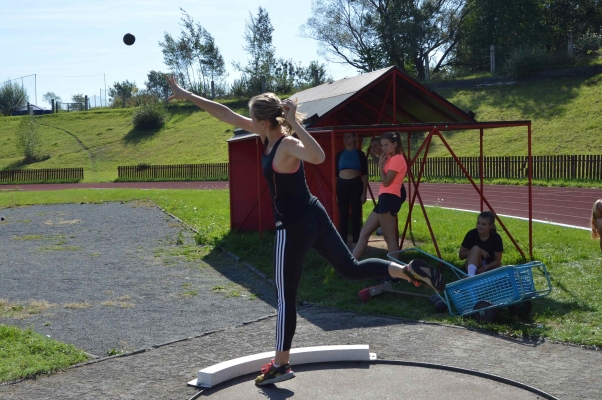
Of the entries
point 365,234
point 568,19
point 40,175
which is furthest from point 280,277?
point 568,19

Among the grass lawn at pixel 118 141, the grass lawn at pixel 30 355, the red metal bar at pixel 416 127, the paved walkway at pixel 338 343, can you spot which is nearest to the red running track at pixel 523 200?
the red metal bar at pixel 416 127

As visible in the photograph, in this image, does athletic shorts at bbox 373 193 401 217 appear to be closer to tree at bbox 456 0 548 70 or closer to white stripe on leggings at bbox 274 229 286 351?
white stripe on leggings at bbox 274 229 286 351

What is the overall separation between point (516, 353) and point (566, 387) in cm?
86

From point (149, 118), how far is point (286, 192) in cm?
5521

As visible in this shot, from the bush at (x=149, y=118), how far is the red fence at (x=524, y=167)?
99.9 feet

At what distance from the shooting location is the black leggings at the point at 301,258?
4594 millimetres

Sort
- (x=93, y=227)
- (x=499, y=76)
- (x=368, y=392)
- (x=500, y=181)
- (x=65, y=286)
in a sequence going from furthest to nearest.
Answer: (x=499, y=76) → (x=500, y=181) → (x=93, y=227) → (x=65, y=286) → (x=368, y=392)

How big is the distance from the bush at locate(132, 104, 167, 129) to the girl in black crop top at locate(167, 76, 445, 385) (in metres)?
54.5

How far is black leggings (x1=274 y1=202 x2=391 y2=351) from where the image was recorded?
4594 mm

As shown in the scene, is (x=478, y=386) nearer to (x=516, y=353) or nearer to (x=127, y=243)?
(x=516, y=353)

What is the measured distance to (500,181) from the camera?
85.9 feet

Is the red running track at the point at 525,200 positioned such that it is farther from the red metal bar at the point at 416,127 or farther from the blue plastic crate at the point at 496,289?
the blue plastic crate at the point at 496,289

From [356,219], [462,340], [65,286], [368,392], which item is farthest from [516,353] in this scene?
[65,286]

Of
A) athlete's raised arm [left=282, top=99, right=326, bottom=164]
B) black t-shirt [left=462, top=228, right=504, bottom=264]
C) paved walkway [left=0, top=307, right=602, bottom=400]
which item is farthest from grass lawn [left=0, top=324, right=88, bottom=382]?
black t-shirt [left=462, top=228, right=504, bottom=264]
